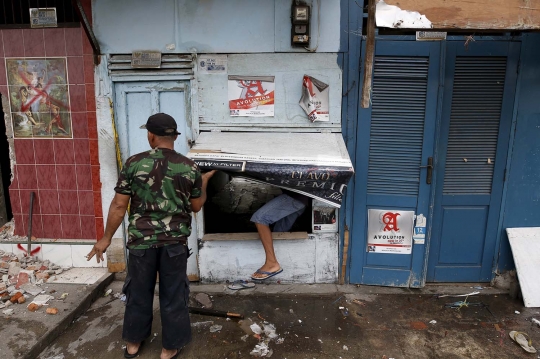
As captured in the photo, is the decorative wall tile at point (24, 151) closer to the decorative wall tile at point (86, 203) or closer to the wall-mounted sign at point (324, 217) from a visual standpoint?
the decorative wall tile at point (86, 203)

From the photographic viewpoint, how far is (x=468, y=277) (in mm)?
4242

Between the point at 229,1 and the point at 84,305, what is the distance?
3481 mm

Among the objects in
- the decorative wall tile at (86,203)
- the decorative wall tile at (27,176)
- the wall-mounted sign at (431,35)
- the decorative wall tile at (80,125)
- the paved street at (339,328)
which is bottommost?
the paved street at (339,328)

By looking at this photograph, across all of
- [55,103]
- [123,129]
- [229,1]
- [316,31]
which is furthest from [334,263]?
[55,103]

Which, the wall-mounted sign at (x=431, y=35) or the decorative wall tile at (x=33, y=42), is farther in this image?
the decorative wall tile at (x=33, y=42)

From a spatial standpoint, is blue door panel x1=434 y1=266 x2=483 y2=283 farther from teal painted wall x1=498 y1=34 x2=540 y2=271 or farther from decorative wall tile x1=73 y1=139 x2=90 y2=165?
decorative wall tile x1=73 y1=139 x2=90 y2=165

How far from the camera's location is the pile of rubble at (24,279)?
3.69m

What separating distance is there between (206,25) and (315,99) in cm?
139

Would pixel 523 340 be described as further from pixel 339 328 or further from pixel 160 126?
pixel 160 126

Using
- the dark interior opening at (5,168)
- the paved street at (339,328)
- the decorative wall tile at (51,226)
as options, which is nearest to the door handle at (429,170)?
the paved street at (339,328)

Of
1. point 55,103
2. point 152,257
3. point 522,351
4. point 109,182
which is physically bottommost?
point 522,351

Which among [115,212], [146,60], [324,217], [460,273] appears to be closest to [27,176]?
[146,60]

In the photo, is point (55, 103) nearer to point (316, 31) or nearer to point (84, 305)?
point (84, 305)

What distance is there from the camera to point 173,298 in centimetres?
289
